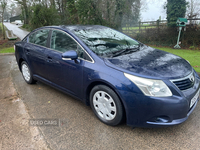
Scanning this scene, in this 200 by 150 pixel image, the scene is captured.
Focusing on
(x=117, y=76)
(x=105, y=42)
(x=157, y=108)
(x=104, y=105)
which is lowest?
(x=104, y=105)

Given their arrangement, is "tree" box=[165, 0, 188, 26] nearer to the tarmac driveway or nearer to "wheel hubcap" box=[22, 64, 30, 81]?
the tarmac driveway

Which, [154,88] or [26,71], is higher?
[154,88]

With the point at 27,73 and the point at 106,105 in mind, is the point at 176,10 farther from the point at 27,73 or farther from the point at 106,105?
the point at 106,105

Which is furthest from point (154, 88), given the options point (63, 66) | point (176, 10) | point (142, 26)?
point (142, 26)

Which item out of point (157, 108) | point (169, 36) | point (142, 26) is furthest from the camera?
point (142, 26)

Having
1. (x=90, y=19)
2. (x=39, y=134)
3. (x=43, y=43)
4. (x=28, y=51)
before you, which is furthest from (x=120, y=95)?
(x=90, y=19)

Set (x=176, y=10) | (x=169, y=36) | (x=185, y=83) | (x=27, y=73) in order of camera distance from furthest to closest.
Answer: (x=169, y=36)
(x=176, y=10)
(x=27, y=73)
(x=185, y=83)

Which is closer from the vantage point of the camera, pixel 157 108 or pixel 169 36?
pixel 157 108

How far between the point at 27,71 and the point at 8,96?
0.83 meters

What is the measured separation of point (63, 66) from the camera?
322 cm

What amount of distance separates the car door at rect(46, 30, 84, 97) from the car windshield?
0.26 m

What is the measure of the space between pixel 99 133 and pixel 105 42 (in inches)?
65.7

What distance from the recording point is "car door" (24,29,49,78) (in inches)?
149

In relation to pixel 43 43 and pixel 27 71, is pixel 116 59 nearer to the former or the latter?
pixel 43 43
